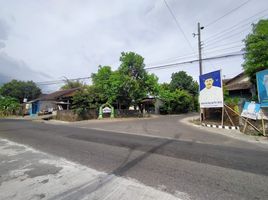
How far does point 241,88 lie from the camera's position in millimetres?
23938

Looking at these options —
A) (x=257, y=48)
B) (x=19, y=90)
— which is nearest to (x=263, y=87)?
(x=257, y=48)

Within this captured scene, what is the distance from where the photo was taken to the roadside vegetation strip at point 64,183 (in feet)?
11.4

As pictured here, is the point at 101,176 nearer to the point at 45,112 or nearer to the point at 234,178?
the point at 234,178

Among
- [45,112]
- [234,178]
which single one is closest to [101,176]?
[234,178]

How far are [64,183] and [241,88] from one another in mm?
25305

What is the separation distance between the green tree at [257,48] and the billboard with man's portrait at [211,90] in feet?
14.4

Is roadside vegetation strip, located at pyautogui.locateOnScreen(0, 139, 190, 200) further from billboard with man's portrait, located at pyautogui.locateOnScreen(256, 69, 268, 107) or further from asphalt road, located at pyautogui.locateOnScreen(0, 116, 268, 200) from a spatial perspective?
billboard with man's portrait, located at pyautogui.locateOnScreen(256, 69, 268, 107)

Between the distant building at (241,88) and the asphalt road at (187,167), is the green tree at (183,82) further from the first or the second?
the asphalt road at (187,167)

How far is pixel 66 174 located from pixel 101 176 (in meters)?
0.90

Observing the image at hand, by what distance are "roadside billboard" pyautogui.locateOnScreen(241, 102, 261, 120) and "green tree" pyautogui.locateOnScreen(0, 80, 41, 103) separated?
59.5 m

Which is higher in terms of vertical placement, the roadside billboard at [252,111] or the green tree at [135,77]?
the green tree at [135,77]

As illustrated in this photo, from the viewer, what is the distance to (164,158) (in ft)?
19.2

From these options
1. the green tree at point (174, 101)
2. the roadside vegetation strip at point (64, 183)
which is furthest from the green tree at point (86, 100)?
the roadside vegetation strip at point (64, 183)

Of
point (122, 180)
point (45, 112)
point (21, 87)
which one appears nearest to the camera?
point (122, 180)
